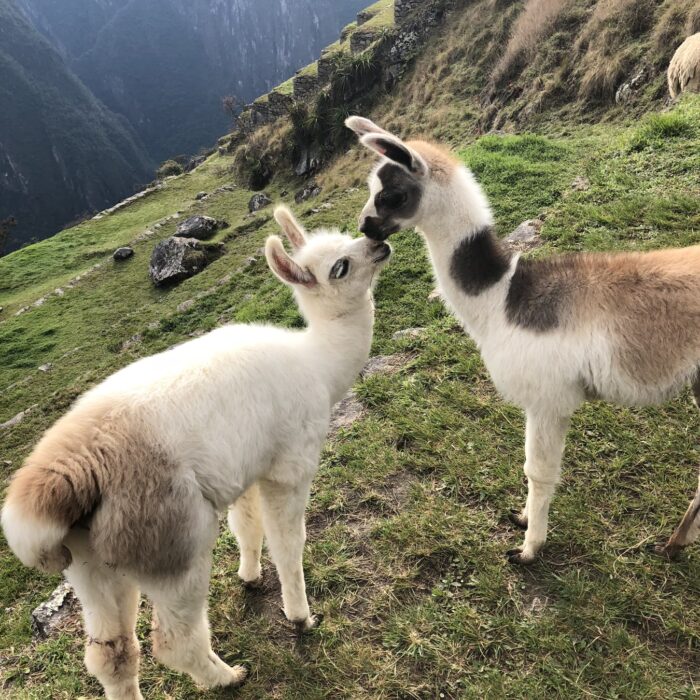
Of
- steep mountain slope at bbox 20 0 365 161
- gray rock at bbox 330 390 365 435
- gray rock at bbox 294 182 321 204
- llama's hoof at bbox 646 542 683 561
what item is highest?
steep mountain slope at bbox 20 0 365 161

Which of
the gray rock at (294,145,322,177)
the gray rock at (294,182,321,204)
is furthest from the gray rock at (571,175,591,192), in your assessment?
the gray rock at (294,145,322,177)

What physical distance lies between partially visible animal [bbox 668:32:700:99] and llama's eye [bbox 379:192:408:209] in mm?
9719

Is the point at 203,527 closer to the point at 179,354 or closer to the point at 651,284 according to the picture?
the point at 179,354

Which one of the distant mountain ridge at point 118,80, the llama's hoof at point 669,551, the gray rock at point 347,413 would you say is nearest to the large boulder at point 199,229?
the gray rock at point 347,413

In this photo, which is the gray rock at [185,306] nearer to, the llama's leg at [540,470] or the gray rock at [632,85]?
the llama's leg at [540,470]

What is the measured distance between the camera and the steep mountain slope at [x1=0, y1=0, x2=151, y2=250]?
89500 millimetres

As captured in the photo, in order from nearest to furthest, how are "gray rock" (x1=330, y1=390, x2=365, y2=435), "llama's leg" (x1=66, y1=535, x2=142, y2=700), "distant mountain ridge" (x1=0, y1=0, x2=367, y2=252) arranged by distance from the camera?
"llama's leg" (x1=66, y1=535, x2=142, y2=700)
"gray rock" (x1=330, y1=390, x2=365, y2=435)
"distant mountain ridge" (x1=0, y1=0, x2=367, y2=252)

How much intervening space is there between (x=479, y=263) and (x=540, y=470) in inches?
49.6

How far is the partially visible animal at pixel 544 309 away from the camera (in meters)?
2.46

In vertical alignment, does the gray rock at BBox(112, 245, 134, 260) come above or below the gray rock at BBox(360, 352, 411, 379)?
below

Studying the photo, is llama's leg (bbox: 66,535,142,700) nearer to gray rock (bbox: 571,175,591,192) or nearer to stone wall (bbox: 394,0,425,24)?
gray rock (bbox: 571,175,591,192)

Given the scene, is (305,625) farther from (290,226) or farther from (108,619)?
(290,226)

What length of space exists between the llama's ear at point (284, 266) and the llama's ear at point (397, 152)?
82cm

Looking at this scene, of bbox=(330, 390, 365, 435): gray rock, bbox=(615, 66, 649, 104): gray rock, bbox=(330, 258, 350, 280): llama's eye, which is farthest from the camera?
bbox=(615, 66, 649, 104): gray rock
